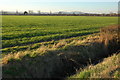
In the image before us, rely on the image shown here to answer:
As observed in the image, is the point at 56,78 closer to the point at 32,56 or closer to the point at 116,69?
the point at 32,56

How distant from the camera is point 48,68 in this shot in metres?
8.34

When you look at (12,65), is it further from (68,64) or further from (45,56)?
(68,64)

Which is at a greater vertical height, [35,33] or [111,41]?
[35,33]

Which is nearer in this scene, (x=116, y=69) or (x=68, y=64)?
(x=116, y=69)

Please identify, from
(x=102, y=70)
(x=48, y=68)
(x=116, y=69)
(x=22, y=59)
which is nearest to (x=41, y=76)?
(x=48, y=68)

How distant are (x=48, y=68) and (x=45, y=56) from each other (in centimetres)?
94

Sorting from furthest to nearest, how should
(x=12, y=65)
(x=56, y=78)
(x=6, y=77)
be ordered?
1. (x=56, y=78)
2. (x=12, y=65)
3. (x=6, y=77)

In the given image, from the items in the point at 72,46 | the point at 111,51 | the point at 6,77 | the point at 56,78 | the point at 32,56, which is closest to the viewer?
the point at 6,77

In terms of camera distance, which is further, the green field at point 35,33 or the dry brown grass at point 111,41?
the green field at point 35,33

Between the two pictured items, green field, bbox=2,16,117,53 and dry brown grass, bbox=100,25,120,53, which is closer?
dry brown grass, bbox=100,25,120,53

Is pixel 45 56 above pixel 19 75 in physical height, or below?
above

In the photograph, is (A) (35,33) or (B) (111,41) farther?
(A) (35,33)

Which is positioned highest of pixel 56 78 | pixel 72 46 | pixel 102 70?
pixel 72 46

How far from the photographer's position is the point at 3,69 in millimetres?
7371
